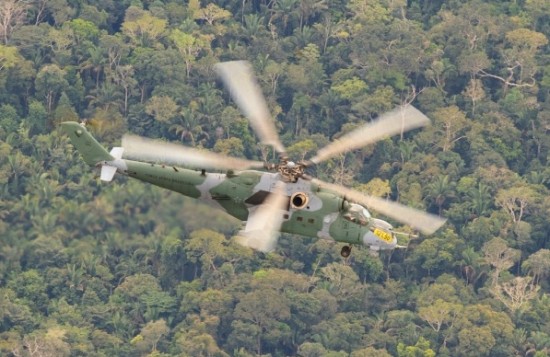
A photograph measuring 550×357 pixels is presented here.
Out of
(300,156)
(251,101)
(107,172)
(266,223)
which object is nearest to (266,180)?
(251,101)

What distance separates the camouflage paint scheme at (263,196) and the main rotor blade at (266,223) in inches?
7.9

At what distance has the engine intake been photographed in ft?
266

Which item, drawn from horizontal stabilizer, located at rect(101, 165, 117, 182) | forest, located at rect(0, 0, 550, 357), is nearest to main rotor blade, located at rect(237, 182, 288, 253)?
horizontal stabilizer, located at rect(101, 165, 117, 182)

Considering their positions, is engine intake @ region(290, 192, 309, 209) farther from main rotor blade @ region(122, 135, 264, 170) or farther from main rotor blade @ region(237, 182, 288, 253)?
main rotor blade @ region(122, 135, 264, 170)

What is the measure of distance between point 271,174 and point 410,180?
250 feet

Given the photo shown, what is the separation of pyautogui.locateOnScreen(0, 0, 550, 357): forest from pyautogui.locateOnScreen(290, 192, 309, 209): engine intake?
45768 mm

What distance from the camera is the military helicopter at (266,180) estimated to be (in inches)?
3152

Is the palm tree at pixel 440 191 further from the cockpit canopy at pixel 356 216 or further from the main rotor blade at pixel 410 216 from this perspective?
the main rotor blade at pixel 410 216

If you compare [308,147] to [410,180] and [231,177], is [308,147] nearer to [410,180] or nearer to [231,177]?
[410,180]

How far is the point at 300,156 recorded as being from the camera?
507 ft

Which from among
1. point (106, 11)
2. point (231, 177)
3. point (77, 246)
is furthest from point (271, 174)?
point (106, 11)

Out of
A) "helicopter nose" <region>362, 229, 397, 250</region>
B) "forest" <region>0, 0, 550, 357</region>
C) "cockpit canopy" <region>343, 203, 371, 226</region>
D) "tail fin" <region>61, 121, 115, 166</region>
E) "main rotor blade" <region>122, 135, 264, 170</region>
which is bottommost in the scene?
"forest" <region>0, 0, 550, 357</region>

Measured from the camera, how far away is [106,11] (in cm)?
17138

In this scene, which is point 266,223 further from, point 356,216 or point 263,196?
point 356,216
